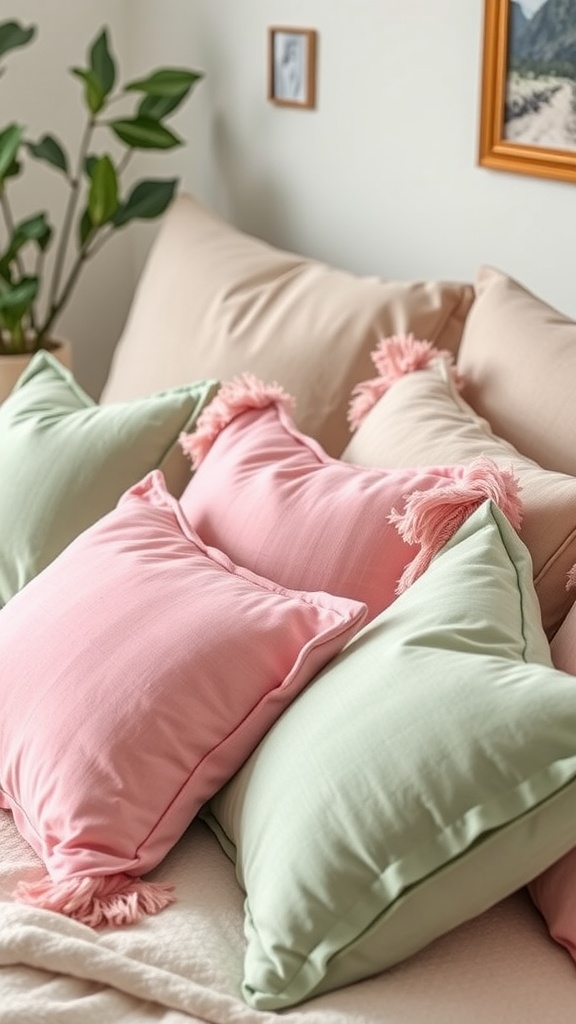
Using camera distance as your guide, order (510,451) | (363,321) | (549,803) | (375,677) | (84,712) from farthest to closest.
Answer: (363,321), (510,451), (84,712), (375,677), (549,803)

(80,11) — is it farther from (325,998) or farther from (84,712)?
(325,998)

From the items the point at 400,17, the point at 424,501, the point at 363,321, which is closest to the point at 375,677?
the point at 424,501

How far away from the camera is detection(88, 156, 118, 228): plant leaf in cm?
237

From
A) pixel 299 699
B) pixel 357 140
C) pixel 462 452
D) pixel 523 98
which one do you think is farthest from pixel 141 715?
pixel 357 140

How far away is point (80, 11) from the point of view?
8.83 ft

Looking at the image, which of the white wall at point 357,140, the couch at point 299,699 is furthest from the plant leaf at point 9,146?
the couch at point 299,699

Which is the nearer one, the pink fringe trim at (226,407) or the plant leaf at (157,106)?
the pink fringe trim at (226,407)

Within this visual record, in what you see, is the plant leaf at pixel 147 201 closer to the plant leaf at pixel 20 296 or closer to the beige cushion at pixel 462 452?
the plant leaf at pixel 20 296

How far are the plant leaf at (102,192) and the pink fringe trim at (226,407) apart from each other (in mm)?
855

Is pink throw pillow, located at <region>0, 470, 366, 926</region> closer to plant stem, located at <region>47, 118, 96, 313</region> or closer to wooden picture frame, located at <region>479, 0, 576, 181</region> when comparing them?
wooden picture frame, located at <region>479, 0, 576, 181</region>

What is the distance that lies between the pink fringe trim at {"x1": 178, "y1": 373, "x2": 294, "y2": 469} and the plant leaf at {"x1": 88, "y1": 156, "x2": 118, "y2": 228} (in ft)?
2.80

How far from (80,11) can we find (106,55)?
0.30 m

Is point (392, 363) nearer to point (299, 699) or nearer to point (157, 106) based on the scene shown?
point (299, 699)

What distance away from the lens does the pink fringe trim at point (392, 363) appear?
1.71m
